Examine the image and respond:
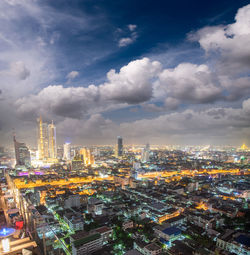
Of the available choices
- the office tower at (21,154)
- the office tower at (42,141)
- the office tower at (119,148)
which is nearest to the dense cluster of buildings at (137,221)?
the office tower at (21,154)

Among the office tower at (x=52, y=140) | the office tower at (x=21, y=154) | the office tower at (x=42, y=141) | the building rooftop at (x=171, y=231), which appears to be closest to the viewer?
the building rooftop at (x=171, y=231)

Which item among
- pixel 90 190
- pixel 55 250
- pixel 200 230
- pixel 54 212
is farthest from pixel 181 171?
pixel 55 250

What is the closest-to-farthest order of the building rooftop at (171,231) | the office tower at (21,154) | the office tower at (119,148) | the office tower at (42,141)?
the building rooftop at (171,231), the office tower at (21,154), the office tower at (42,141), the office tower at (119,148)

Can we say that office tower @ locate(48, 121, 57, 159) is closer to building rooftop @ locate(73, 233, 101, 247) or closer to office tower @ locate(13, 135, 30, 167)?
office tower @ locate(13, 135, 30, 167)

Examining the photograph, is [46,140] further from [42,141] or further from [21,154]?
[21,154]

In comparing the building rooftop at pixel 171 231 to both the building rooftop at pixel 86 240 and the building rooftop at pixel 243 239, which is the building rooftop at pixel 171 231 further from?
the building rooftop at pixel 86 240

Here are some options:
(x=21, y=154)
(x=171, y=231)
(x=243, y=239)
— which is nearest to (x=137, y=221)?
(x=171, y=231)

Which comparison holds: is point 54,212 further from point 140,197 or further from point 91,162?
point 91,162
